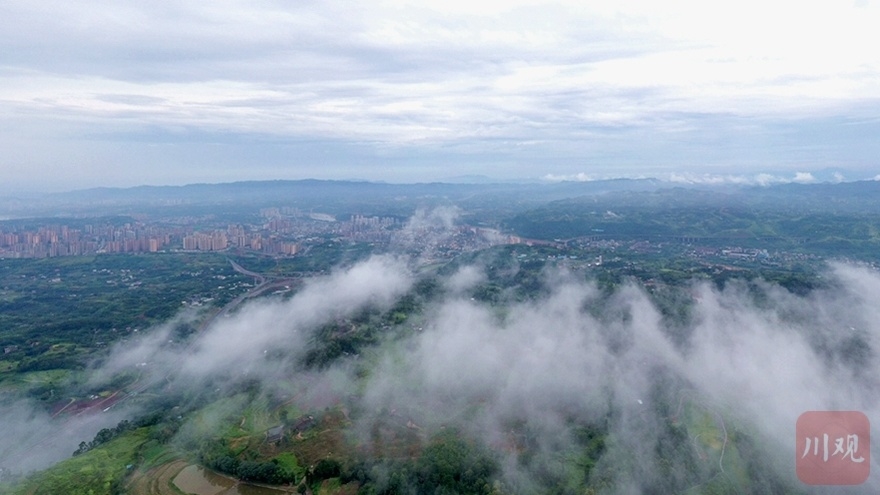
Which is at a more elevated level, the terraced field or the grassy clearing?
the grassy clearing

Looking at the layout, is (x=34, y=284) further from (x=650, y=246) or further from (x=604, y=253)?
(x=650, y=246)

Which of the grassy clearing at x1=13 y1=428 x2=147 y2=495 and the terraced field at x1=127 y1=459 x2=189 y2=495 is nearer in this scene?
the grassy clearing at x1=13 y1=428 x2=147 y2=495

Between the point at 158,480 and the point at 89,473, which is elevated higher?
the point at 89,473

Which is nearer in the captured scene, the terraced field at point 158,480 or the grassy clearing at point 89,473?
the grassy clearing at point 89,473

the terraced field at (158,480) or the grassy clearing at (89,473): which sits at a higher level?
the grassy clearing at (89,473)

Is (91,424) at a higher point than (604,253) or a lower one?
lower

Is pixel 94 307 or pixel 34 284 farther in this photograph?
pixel 34 284

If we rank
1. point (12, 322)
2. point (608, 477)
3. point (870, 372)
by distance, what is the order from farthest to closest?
point (12, 322) → point (870, 372) → point (608, 477)

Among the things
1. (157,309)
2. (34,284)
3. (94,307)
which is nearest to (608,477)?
(157,309)

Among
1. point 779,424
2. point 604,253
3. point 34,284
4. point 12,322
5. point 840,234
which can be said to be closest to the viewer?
point 779,424
